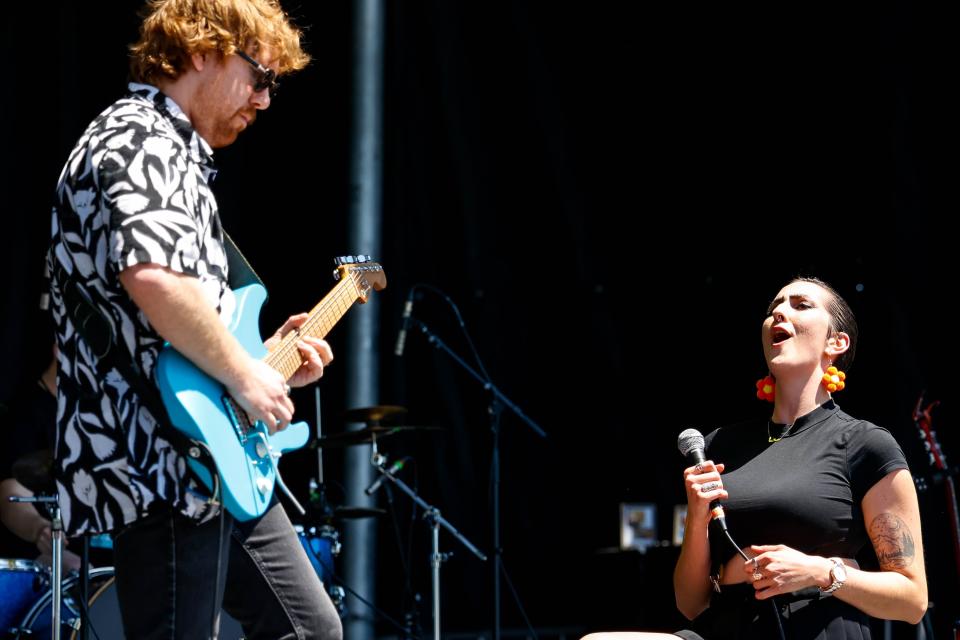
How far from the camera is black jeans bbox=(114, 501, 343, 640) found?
6.44 feet

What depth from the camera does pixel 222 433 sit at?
2016 millimetres

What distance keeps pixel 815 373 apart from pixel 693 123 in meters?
3.05

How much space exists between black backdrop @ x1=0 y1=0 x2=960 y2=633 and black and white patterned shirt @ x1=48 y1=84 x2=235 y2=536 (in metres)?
3.14

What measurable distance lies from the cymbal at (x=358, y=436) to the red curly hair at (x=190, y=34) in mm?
2392

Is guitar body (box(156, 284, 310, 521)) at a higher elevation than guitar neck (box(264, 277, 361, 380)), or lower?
lower

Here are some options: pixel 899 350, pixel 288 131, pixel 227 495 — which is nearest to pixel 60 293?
pixel 227 495

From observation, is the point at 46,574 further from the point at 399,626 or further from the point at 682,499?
the point at 682,499

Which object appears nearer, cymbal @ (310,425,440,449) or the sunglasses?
the sunglasses

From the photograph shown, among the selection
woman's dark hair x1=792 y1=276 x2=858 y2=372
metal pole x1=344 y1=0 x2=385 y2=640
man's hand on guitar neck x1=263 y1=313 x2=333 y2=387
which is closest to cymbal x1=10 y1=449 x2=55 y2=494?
metal pole x1=344 y1=0 x2=385 y2=640

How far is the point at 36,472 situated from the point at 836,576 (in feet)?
8.88

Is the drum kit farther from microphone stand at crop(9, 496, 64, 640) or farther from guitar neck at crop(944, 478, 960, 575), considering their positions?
guitar neck at crop(944, 478, 960, 575)

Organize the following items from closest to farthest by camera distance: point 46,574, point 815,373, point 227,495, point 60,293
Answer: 1. point 227,495
2. point 60,293
3. point 815,373
4. point 46,574

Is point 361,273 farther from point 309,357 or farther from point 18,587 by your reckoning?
point 18,587

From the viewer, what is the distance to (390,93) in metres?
5.52
